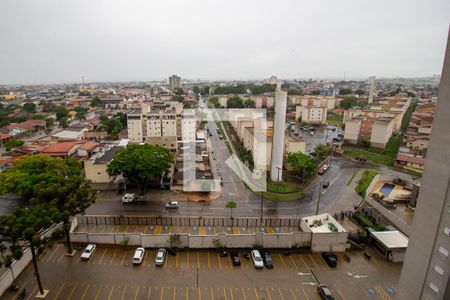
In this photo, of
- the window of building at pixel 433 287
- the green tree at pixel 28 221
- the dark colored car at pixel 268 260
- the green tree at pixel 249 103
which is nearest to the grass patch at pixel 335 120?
the green tree at pixel 249 103

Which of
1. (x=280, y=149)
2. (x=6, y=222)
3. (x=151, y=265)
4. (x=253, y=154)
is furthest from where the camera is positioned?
(x=253, y=154)

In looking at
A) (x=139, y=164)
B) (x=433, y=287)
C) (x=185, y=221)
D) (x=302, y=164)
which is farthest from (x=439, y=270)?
(x=139, y=164)

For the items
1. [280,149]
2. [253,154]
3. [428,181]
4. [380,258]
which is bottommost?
[380,258]

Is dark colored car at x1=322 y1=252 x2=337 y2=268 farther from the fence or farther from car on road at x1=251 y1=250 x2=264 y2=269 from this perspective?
car on road at x1=251 y1=250 x2=264 y2=269

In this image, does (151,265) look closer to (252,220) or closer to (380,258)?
(252,220)

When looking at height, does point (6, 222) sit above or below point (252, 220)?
above

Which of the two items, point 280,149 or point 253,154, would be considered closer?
point 280,149

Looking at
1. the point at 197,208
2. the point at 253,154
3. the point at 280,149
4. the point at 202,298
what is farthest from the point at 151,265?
the point at 253,154

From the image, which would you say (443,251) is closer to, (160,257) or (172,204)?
(160,257)
